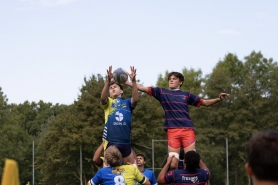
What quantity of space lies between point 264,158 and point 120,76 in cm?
843

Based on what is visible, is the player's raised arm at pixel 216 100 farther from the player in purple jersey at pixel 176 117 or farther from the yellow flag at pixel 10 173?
the yellow flag at pixel 10 173

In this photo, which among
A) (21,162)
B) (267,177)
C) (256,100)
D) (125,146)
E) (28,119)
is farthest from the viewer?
(28,119)

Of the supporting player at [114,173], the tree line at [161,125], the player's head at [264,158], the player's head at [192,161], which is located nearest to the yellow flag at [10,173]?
the player's head at [264,158]

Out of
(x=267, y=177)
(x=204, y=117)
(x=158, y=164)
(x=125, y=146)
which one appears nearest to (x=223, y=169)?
(x=204, y=117)

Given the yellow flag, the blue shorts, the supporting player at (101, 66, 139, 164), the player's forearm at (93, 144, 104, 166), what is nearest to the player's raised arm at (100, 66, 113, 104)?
the supporting player at (101, 66, 139, 164)

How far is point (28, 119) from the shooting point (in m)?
109

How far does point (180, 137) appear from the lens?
11.9 m

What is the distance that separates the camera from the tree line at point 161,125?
191 feet

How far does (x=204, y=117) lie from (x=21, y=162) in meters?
23.4

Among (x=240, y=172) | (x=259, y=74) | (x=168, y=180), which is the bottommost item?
(x=240, y=172)

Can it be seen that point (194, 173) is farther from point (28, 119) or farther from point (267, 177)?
point (28, 119)

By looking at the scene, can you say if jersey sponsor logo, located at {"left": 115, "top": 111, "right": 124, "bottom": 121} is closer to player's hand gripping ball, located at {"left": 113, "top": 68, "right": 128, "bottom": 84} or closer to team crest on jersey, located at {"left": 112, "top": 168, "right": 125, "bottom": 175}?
player's hand gripping ball, located at {"left": 113, "top": 68, "right": 128, "bottom": 84}

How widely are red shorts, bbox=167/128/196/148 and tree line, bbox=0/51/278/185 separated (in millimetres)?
43905

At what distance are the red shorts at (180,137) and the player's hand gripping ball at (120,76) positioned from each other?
1.31 meters
